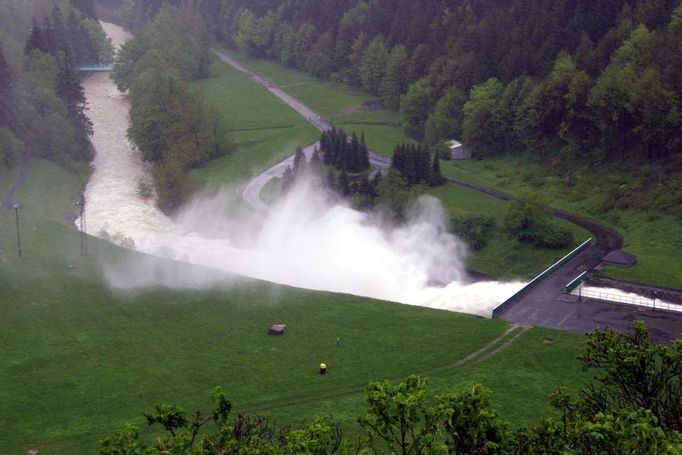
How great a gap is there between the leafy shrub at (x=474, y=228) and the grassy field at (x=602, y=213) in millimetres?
9119

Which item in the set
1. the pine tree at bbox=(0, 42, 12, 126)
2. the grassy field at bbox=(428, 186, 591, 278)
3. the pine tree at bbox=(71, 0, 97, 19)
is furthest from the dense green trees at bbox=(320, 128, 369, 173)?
the pine tree at bbox=(71, 0, 97, 19)

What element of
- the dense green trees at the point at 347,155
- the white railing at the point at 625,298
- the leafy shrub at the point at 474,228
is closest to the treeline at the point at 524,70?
the dense green trees at the point at 347,155

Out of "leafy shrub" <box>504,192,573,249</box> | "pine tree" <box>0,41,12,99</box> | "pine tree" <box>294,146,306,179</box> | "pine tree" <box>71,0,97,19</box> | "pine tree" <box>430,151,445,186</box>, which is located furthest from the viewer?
"pine tree" <box>71,0,97,19</box>

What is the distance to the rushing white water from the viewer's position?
6515 cm

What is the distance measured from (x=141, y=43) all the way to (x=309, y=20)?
36.9 m

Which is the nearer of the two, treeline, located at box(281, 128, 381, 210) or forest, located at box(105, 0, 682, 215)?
forest, located at box(105, 0, 682, 215)

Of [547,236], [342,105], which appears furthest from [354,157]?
[342,105]

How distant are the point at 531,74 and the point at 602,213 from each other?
3190 cm

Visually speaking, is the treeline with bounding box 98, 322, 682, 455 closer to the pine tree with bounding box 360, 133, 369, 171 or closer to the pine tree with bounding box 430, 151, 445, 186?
the pine tree with bounding box 430, 151, 445, 186

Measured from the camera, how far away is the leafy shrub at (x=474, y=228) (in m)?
75.8

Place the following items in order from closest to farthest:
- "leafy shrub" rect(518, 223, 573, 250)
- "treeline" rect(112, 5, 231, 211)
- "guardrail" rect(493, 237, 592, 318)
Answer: "guardrail" rect(493, 237, 592, 318) → "leafy shrub" rect(518, 223, 573, 250) → "treeline" rect(112, 5, 231, 211)

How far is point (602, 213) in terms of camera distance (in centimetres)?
7794

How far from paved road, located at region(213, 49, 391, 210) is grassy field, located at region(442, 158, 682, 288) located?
32.1 ft

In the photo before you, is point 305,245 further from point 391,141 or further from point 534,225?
point 391,141
